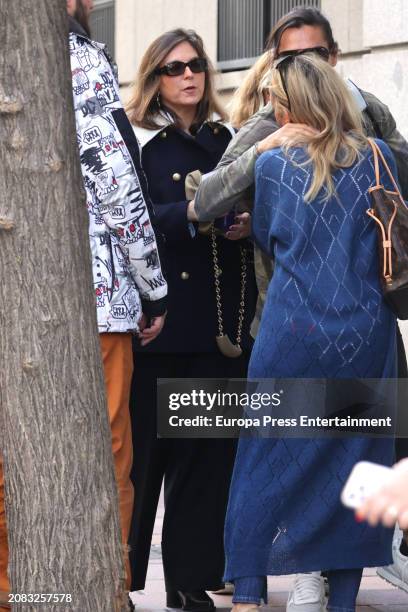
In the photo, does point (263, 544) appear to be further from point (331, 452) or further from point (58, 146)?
point (58, 146)

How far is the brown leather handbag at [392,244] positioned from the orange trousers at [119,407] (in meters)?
0.90

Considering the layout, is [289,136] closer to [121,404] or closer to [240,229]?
[240,229]

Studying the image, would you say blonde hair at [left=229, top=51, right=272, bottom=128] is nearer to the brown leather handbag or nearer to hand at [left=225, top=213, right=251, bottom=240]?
hand at [left=225, top=213, right=251, bottom=240]

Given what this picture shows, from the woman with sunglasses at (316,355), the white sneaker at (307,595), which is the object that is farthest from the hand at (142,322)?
the white sneaker at (307,595)

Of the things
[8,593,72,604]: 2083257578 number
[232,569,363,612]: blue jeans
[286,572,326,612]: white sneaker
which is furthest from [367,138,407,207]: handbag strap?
[8,593,72,604]: 2083257578 number

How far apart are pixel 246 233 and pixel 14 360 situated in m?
1.95

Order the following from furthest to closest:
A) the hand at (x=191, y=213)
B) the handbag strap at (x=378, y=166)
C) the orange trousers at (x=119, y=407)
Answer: the hand at (x=191, y=213) → the orange trousers at (x=119, y=407) → the handbag strap at (x=378, y=166)

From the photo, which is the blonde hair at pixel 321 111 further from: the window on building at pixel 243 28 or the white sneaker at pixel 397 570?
the window on building at pixel 243 28

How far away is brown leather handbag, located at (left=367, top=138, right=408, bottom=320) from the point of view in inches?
194

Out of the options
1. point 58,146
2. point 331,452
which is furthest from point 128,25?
point 58,146

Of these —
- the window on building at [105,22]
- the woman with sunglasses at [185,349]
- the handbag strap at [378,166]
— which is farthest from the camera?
the window on building at [105,22]

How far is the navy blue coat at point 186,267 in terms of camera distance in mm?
5707

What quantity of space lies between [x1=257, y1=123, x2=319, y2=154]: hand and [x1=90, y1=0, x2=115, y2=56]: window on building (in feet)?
29.4

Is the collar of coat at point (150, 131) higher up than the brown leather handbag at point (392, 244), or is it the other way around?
the collar of coat at point (150, 131)
